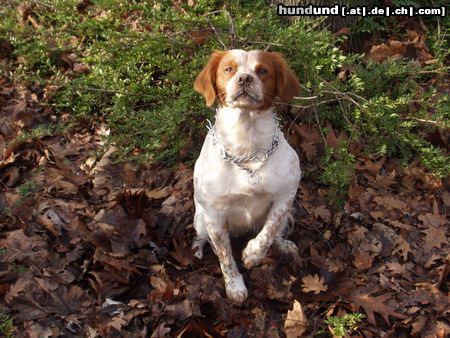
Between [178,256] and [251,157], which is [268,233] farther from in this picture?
[178,256]

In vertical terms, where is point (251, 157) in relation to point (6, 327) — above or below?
above

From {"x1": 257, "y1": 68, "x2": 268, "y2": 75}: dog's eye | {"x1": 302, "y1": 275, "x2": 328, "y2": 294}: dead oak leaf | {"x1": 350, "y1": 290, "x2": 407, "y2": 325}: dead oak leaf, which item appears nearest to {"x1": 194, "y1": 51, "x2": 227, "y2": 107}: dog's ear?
{"x1": 257, "y1": 68, "x2": 268, "y2": 75}: dog's eye

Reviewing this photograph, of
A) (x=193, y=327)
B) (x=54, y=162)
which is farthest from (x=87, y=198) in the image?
(x=193, y=327)

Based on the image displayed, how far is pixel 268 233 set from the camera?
3070 mm

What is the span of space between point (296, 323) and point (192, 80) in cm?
202

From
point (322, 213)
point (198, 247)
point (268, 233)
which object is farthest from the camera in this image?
point (322, 213)

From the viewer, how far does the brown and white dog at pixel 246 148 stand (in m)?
2.77

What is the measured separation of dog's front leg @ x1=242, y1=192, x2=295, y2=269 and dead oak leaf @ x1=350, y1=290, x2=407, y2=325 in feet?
1.97

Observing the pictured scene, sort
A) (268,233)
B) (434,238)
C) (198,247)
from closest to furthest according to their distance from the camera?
(268,233)
(198,247)
(434,238)

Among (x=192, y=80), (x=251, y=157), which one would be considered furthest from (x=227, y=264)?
(x=192, y=80)

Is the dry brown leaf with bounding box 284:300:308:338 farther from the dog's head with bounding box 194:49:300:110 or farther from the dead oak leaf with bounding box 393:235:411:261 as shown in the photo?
the dog's head with bounding box 194:49:300:110

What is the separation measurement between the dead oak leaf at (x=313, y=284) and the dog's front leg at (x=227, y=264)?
368mm

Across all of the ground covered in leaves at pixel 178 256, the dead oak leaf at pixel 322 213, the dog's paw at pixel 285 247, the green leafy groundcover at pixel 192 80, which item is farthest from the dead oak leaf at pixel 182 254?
the dead oak leaf at pixel 322 213

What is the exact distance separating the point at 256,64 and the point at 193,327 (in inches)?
58.5
